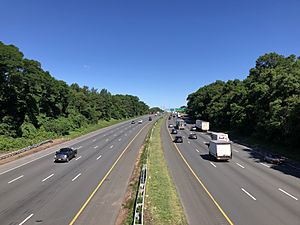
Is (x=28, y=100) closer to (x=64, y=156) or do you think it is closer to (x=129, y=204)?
(x=64, y=156)

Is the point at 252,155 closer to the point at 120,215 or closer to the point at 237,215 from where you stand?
the point at 237,215

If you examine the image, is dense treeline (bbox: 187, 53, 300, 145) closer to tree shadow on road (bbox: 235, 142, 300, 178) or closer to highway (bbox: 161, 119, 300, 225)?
tree shadow on road (bbox: 235, 142, 300, 178)

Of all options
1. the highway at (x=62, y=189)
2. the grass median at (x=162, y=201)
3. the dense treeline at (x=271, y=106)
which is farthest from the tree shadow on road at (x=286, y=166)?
the highway at (x=62, y=189)

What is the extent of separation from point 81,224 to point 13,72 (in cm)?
4426

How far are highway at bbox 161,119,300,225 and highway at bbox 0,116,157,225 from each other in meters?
4.98

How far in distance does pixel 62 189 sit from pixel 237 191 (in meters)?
13.4

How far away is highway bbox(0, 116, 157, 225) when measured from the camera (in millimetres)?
16109

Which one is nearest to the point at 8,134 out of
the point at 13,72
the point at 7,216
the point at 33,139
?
the point at 33,139

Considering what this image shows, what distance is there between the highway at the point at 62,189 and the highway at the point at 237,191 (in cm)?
498

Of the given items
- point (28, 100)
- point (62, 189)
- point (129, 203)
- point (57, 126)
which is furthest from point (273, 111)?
point (28, 100)

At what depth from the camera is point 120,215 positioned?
1619 cm

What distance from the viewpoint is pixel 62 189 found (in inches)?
858

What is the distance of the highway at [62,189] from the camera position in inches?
634

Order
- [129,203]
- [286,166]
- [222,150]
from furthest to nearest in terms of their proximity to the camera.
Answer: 1. [222,150]
2. [286,166]
3. [129,203]
